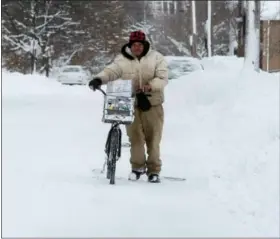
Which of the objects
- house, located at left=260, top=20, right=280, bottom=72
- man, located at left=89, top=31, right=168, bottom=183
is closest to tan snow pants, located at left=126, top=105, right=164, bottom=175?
man, located at left=89, top=31, right=168, bottom=183

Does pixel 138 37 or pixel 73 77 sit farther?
pixel 73 77

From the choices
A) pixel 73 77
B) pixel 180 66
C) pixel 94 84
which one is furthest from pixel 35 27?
pixel 94 84

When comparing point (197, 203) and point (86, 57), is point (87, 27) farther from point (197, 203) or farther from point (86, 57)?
point (197, 203)

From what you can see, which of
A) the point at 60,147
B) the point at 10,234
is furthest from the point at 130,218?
the point at 60,147

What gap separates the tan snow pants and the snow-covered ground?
0.85ft

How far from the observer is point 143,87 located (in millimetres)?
8125

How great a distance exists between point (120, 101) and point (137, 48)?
0.63 m

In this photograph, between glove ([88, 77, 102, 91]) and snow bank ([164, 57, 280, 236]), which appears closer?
snow bank ([164, 57, 280, 236])

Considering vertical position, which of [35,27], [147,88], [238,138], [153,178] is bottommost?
[238,138]

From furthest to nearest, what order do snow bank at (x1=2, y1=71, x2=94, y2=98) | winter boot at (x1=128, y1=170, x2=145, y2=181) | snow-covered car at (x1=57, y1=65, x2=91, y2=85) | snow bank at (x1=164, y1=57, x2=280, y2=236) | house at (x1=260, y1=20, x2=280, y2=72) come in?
snow-covered car at (x1=57, y1=65, x2=91, y2=85) → snow bank at (x1=2, y1=71, x2=94, y2=98) → house at (x1=260, y1=20, x2=280, y2=72) → winter boot at (x1=128, y1=170, x2=145, y2=181) → snow bank at (x1=164, y1=57, x2=280, y2=236)

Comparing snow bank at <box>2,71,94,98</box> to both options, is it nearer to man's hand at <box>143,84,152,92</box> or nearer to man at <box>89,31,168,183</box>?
man at <box>89,31,168,183</box>

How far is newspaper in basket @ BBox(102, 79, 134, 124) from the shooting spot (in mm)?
8031

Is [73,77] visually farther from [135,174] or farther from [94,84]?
[94,84]

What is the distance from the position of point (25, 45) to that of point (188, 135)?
1395 inches
